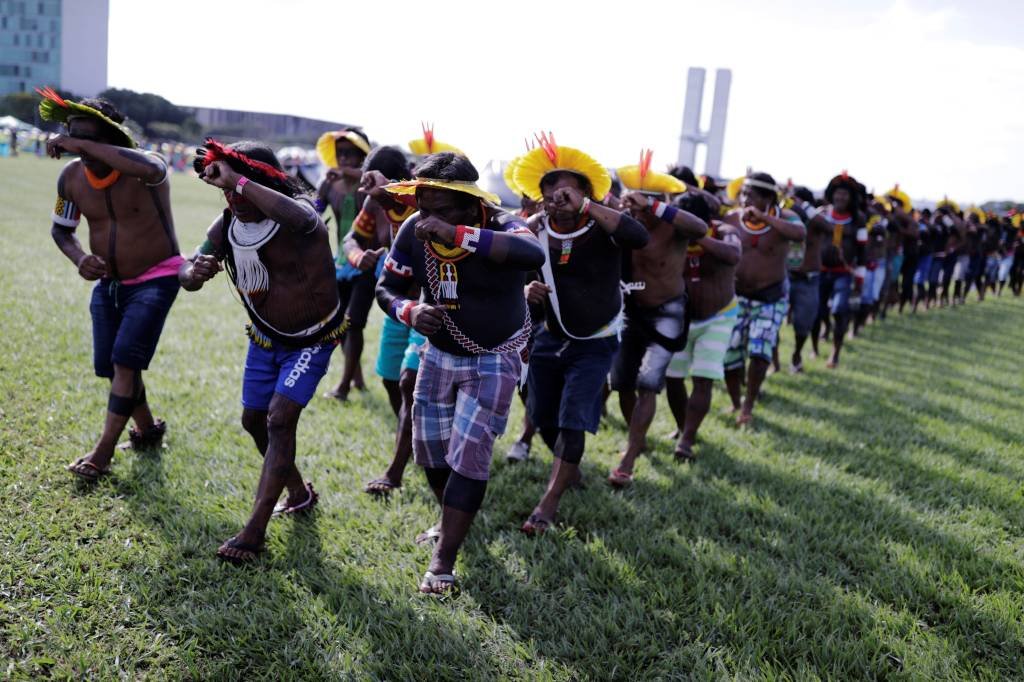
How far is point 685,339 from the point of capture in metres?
5.60

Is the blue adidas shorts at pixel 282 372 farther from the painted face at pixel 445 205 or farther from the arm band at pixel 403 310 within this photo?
the painted face at pixel 445 205

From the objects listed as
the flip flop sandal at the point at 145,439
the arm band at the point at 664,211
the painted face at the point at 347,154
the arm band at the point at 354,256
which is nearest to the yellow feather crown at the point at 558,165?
the arm band at the point at 664,211

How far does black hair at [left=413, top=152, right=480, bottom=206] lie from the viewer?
11.4 ft

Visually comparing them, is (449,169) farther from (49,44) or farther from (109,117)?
(49,44)

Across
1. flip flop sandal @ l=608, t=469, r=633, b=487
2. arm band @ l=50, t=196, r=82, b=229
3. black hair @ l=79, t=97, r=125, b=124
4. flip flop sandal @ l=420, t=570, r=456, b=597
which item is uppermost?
black hair @ l=79, t=97, r=125, b=124

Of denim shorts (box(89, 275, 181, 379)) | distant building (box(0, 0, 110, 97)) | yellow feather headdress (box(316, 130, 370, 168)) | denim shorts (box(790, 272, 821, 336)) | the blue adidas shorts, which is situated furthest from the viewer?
distant building (box(0, 0, 110, 97))

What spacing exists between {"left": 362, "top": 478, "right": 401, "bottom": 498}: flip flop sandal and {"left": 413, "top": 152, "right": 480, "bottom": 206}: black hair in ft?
6.82

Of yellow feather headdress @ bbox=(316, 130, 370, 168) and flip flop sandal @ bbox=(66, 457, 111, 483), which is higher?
yellow feather headdress @ bbox=(316, 130, 370, 168)

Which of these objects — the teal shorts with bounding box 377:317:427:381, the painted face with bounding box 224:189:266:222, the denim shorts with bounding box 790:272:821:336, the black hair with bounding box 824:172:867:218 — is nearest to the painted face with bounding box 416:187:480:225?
the painted face with bounding box 224:189:266:222

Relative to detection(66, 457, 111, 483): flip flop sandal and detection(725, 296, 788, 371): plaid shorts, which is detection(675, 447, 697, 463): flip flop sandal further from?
detection(66, 457, 111, 483): flip flop sandal

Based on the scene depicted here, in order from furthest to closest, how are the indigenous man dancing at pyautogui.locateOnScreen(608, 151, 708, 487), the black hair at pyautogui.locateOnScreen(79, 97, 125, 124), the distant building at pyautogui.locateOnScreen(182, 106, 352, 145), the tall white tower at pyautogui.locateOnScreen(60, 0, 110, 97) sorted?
the tall white tower at pyautogui.locateOnScreen(60, 0, 110, 97) → the distant building at pyautogui.locateOnScreen(182, 106, 352, 145) → the indigenous man dancing at pyautogui.locateOnScreen(608, 151, 708, 487) → the black hair at pyautogui.locateOnScreen(79, 97, 125, 124)

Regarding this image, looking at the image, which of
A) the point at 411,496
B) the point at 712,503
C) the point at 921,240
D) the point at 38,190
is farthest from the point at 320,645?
the point at 38,190

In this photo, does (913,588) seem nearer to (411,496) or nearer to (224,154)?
(411,496)

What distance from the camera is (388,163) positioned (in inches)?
211
